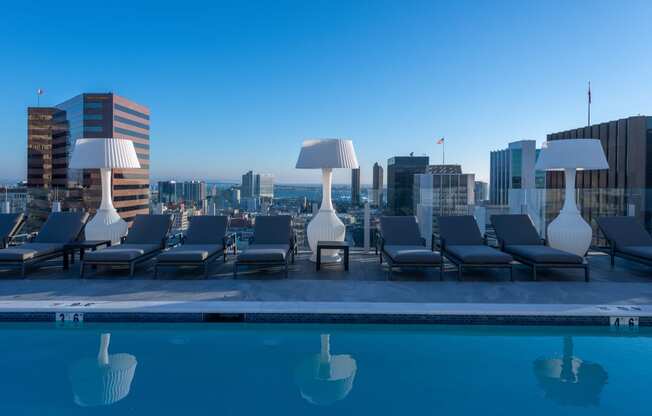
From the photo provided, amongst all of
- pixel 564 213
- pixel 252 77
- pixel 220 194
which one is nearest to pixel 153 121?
pixel 252 77

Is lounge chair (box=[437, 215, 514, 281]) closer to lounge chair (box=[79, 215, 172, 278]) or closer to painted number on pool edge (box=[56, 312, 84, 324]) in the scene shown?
lounge chair (box=[79, 215, 172, 278])

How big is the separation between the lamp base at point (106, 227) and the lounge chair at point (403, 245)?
431 centimetres

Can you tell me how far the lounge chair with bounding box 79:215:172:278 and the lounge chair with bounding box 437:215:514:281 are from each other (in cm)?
426

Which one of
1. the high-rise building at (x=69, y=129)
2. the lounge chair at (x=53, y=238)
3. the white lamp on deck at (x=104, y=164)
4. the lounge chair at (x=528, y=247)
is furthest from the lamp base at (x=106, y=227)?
the high-rise building at (x=69, y=129)

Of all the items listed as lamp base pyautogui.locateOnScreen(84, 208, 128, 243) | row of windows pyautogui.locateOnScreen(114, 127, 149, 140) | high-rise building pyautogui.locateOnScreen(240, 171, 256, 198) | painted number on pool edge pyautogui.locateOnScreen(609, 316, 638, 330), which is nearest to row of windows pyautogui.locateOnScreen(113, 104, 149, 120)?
row of windows pyautogui.locateOnScreen(114, 127, 149, 140)

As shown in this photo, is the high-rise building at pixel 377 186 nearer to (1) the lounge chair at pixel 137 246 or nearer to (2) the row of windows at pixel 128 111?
(1) the lounge chair at pixel 137 246

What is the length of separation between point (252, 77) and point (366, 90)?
3.53 metres

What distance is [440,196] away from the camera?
817 centimetres

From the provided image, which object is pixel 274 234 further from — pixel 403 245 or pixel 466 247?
pixel 466 247

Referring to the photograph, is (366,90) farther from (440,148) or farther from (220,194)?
(220,194)

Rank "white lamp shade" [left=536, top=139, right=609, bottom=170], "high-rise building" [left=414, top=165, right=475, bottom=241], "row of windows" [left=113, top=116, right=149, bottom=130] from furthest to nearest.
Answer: "row of windows" [left=113, top=116, right=149, bottom=130] → "high-rise building" [left=414, top=165, right=475, bottom=241] → "white lamp shade" [left=536, top=139, right=609, bottom=170]

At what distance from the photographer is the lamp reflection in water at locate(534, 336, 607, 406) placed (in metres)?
3.24

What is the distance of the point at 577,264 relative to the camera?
5.65 m

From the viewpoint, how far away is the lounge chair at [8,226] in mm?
6620
